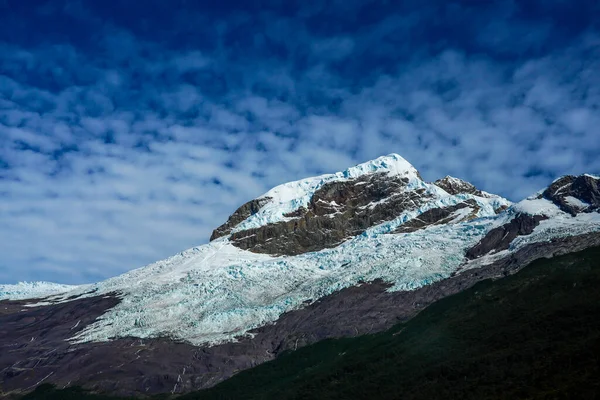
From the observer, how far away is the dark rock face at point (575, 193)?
5300 inches

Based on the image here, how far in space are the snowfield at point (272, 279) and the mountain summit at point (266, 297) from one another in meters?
0.39

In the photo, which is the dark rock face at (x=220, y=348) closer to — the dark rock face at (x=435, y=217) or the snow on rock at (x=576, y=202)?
the snow on rock at (x=576, y=202)

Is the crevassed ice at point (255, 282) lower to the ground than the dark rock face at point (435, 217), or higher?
lower

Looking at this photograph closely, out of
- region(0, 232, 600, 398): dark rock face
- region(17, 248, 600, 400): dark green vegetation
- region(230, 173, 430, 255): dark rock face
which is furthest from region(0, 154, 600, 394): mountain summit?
region(17, 248, 600, 400): dark green vegetation

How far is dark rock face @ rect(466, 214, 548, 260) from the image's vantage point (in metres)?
131

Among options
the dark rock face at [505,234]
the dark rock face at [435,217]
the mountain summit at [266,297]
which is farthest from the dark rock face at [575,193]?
the dark rock face at [435,217]

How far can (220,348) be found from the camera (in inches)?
4690

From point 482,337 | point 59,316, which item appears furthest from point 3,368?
point 482,337

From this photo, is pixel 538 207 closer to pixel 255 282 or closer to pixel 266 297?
pixel 266 297

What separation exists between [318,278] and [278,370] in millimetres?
46022

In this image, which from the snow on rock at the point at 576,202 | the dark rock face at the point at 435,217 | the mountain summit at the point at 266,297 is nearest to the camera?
the mountain summit at the point at 266,297

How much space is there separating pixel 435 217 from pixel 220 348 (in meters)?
89.9

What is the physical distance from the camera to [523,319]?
238ft

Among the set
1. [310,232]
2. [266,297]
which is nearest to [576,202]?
[266,297]
